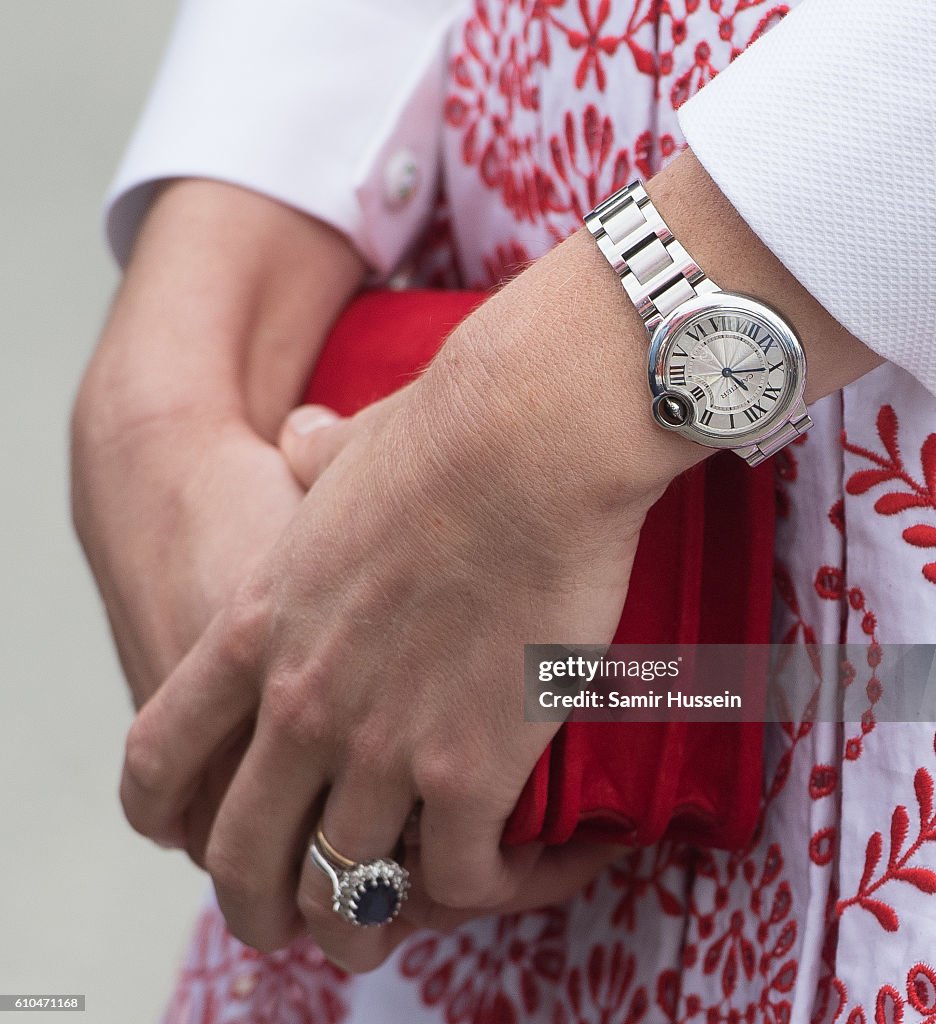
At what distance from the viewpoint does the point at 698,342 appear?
406 millimetres

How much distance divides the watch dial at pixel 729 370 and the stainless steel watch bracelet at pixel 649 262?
0.04ft

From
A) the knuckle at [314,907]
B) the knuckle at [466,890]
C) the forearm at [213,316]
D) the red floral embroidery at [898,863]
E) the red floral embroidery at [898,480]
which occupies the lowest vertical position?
the knuckle at [314,907]

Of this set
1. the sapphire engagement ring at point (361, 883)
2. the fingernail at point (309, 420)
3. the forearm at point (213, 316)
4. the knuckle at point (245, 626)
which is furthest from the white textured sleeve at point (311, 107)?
the sapphire engagement ring at point (361, 883)

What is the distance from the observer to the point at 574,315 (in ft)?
1.37

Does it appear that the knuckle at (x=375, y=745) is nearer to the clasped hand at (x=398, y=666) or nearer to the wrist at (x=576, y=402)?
the clasped hand at (x=398, y=666)

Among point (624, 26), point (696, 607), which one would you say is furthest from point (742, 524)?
point (624, 26)

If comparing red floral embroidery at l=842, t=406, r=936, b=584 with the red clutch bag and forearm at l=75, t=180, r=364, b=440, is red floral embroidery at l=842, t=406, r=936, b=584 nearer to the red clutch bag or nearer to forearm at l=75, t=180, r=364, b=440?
the red clutch bag

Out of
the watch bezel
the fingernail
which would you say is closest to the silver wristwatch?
the watch bezel

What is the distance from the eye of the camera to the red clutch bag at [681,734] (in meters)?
0.50

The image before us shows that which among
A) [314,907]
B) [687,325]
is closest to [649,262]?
[687,325]

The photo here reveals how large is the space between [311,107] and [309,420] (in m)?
0.24

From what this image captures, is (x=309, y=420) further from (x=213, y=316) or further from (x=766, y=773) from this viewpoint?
(x=766, y=773)

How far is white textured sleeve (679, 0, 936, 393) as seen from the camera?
381mm

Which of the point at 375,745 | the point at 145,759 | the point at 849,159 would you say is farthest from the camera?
the point at 145,759
